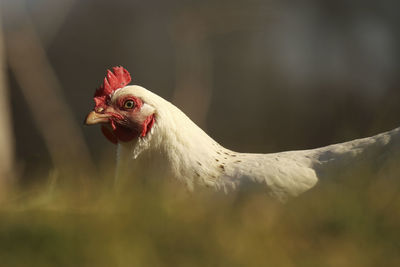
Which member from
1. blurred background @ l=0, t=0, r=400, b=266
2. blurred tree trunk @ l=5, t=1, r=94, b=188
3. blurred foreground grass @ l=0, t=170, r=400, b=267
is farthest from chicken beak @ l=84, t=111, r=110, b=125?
blurred tree trunk @ l=5, t=1, r=94, b=188

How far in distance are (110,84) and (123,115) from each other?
0.35 metres

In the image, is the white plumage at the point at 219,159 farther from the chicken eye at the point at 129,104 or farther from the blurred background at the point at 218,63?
the blurred background at the point at 218,63

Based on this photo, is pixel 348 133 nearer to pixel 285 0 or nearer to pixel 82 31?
pixel 285 0

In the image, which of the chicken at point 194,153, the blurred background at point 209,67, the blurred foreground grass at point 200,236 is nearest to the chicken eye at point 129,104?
the chicken at point 194,153

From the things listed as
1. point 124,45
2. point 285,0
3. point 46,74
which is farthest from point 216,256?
point 124,45

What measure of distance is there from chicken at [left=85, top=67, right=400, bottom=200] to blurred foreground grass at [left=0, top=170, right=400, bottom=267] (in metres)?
1.27

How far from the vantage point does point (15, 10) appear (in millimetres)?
8516

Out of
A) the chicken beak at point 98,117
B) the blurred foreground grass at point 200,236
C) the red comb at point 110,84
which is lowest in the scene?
the blurred foreground grass at point 200,236

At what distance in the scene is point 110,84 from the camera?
148 inches

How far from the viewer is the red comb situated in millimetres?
3672

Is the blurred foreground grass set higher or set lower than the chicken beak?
lower

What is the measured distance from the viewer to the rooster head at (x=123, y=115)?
11.4 ft

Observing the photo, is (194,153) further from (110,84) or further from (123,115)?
(110,84)

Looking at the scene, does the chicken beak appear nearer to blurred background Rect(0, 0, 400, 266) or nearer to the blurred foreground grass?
the blurred foreground grass
